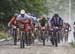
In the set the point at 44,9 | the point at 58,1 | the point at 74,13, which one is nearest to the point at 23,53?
the point at 44,9

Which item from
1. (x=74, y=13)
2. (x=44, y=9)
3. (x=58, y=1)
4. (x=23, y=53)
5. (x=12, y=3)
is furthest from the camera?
(x=58, y=1)

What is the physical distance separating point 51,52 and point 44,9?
109 ft

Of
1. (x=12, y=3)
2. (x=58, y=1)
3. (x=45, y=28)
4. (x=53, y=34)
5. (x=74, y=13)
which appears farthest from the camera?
Result: (x=58, y=1)

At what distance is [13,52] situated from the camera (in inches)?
730

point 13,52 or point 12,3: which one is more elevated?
point 12,3

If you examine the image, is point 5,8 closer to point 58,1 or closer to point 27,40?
point 27,40

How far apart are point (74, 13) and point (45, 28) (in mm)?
76915

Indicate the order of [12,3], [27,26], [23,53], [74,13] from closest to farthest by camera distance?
[23,53], [27,26], [12,3], [74,13]

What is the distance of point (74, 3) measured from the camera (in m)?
109

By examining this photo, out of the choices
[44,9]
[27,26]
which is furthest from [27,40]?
[44,9]

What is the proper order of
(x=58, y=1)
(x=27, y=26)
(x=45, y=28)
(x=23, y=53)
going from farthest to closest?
(x=58, y=1) → (x=45, y=28) → (x=27, y=26) → (x=23, y=53)

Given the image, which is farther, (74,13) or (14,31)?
(74,13)

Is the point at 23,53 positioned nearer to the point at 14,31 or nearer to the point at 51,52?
the point at 51,52

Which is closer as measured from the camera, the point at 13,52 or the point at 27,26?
the point at 13,52
